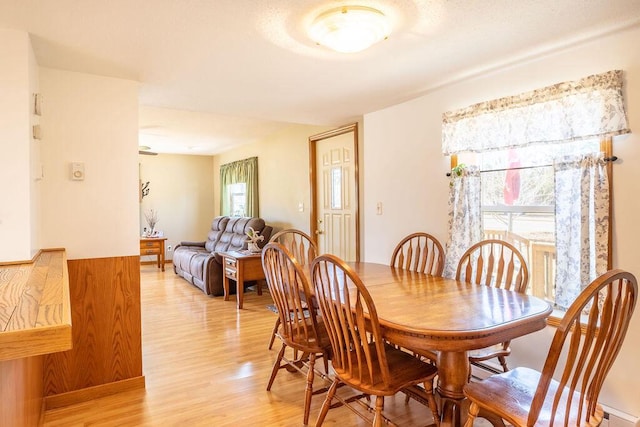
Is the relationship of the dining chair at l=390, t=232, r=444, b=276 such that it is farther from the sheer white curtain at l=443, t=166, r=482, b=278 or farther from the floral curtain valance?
the floral curtain valance

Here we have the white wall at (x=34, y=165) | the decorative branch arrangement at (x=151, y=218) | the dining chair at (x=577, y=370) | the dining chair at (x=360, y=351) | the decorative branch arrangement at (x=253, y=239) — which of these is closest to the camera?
the dining chair at (x=577, y=370)

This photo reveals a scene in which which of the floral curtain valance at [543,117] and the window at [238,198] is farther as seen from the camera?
the window at [238,198]

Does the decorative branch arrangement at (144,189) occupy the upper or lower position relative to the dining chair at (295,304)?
upper

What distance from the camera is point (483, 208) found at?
9.18 ft

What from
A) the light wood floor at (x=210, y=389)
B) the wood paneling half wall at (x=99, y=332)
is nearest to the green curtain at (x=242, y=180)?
the light wood floor at (x=210, y=389)

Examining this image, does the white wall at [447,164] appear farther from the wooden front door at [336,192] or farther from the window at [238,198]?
the window at [238,198]

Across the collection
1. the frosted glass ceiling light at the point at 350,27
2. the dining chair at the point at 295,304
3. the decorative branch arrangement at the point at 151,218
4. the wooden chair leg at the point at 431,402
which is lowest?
the wooden chair leg at the point at 431,402

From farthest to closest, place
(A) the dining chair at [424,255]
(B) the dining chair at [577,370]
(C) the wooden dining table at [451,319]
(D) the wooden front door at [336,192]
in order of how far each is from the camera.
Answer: (D) the wooden front door at [336,192] → (A) the dining chair at [424,255] → (C) the wooden dining table at [451,319] → (B) the dining chair at [577,370]

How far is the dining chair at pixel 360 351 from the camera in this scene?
1610mm

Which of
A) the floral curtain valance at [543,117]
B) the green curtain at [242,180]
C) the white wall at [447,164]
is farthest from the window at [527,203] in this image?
the green curtain at [242,180]

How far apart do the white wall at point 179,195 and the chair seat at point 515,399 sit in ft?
24.1

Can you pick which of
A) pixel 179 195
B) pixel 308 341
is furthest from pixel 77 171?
pixel 179 195

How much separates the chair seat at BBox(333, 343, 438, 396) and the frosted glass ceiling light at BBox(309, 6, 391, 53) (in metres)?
1.51

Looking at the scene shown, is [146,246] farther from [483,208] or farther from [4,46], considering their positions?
[483,208]
